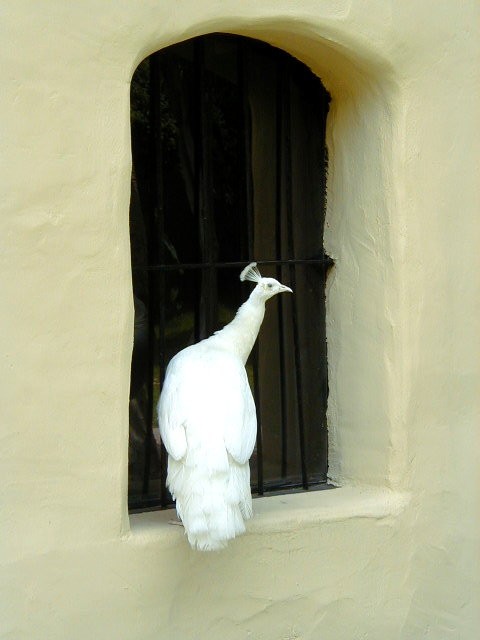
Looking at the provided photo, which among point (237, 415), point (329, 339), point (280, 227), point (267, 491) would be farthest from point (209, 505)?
point (280, 227)

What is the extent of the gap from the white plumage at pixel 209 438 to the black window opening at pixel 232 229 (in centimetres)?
40

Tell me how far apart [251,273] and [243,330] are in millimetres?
320

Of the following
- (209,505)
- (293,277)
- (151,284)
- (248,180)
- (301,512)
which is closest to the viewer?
(209,505)

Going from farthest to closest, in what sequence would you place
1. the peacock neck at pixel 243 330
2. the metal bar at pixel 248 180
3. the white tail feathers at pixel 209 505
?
the metal bar at pixel 248 180 → the peacock neck at pixel 243 330 → the white tail feathers at pixel 209 505

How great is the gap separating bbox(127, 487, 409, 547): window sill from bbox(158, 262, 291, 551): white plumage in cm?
21

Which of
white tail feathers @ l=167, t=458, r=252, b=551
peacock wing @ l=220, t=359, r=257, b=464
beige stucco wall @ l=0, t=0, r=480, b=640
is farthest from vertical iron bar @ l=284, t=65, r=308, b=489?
white tail feathers @ l=167, t=458, r=252, b=551

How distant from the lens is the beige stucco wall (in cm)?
352

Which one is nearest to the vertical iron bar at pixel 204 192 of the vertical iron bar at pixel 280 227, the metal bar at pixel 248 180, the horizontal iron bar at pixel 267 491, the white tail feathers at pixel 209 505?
the metal bar at pixel 248 180

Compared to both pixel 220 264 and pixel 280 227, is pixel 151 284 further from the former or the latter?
pixel 280 227

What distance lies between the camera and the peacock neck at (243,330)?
393 centimetres

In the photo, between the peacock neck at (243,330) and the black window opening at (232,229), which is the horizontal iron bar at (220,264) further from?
the peacock neck at (243,330)

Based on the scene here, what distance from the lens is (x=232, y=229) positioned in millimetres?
4406

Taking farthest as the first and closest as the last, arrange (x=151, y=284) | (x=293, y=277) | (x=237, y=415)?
(x=293, y=277) → (x=151, y=284) → (x=237, y=415)

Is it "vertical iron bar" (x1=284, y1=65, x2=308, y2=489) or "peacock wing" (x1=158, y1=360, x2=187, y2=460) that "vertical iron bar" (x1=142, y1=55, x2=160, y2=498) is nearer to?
"peacock wing" (x1=158, y1=360, x2=187, y2=460)
